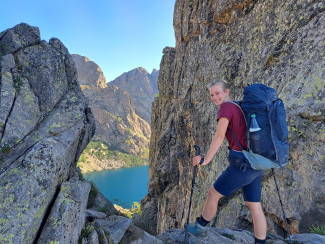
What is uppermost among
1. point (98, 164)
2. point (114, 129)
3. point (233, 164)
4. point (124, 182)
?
point (114, 129)

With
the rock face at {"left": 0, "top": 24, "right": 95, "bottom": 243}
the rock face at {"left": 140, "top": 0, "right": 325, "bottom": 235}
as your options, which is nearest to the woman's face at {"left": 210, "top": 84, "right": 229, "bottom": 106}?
the rock face at {"left": 0, "top": 24, "right": 95, "bottom": 243}

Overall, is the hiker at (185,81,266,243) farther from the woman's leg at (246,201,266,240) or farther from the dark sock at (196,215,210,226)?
the dark sock at (196,215,210,226)

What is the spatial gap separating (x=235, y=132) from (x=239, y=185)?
1.13m

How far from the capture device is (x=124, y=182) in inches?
4783

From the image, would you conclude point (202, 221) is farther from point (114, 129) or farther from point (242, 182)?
point (114, 129)

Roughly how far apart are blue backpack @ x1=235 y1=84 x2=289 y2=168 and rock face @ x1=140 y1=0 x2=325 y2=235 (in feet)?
11.1

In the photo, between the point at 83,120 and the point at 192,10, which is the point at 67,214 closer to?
the point at 83,120

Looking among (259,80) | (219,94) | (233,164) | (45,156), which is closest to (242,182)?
(233,164)

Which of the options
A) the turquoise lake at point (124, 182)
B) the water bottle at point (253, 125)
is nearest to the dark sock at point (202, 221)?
the water bottle at point (253, 125)

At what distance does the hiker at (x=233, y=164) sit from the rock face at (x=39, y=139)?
122 inches

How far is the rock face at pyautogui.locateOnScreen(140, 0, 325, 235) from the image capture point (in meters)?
6.17

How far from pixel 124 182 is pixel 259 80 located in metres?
122

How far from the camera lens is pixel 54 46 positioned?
6.96 meters

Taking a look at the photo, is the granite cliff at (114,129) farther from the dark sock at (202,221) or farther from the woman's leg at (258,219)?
the woman's leg at (258,219)
